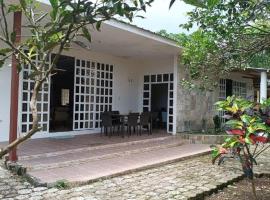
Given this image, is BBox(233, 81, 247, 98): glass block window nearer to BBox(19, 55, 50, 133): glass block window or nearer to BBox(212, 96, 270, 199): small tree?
BBox(19, 55, 50, 133): glass block window

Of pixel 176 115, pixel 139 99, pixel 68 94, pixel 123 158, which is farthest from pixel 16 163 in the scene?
pixel 139 99

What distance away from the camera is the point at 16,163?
710 centimetres

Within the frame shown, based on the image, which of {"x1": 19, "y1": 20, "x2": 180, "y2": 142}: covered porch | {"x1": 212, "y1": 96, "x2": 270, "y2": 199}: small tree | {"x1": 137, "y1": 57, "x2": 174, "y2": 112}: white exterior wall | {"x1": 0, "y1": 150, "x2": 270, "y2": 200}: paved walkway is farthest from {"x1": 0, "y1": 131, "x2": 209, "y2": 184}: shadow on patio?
{"x1": 137, "y1": 57, "x2": 174, "y2": 112}: white exterior wall

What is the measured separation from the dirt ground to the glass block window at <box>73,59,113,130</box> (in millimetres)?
7000

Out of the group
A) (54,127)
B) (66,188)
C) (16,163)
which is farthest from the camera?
(54,127)

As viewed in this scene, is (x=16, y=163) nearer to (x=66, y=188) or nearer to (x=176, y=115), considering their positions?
(x=66, y=188)

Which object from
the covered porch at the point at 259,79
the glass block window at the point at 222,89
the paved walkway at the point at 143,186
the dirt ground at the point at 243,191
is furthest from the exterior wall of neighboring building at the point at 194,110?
the dirt ground at the point at 243,191

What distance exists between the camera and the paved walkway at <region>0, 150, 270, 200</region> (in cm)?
580

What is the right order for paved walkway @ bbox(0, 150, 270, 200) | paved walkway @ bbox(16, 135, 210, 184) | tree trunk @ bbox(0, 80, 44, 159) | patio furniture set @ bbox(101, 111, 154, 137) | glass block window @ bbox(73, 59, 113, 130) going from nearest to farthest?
tree trunk @ bbox(0, 80, 44, 159)
paved walkway @ bbox(0, 150, 270, 200)
paved walkway @ bbox(16, 135, 210, 184)
patio furniture set @ bbox(101, 111, 154, 137)
glass block window @ bbox(73, 59, 113, 130)

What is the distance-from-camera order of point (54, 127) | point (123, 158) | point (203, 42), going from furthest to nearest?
point (54, 127)
point (123, 158)
point (203, 42)

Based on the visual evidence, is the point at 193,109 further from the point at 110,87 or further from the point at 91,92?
the point at 91,92

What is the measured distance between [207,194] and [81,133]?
726 cm

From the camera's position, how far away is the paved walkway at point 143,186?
5801 mm

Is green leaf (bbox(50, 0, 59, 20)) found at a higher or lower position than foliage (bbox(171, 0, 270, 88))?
lower
